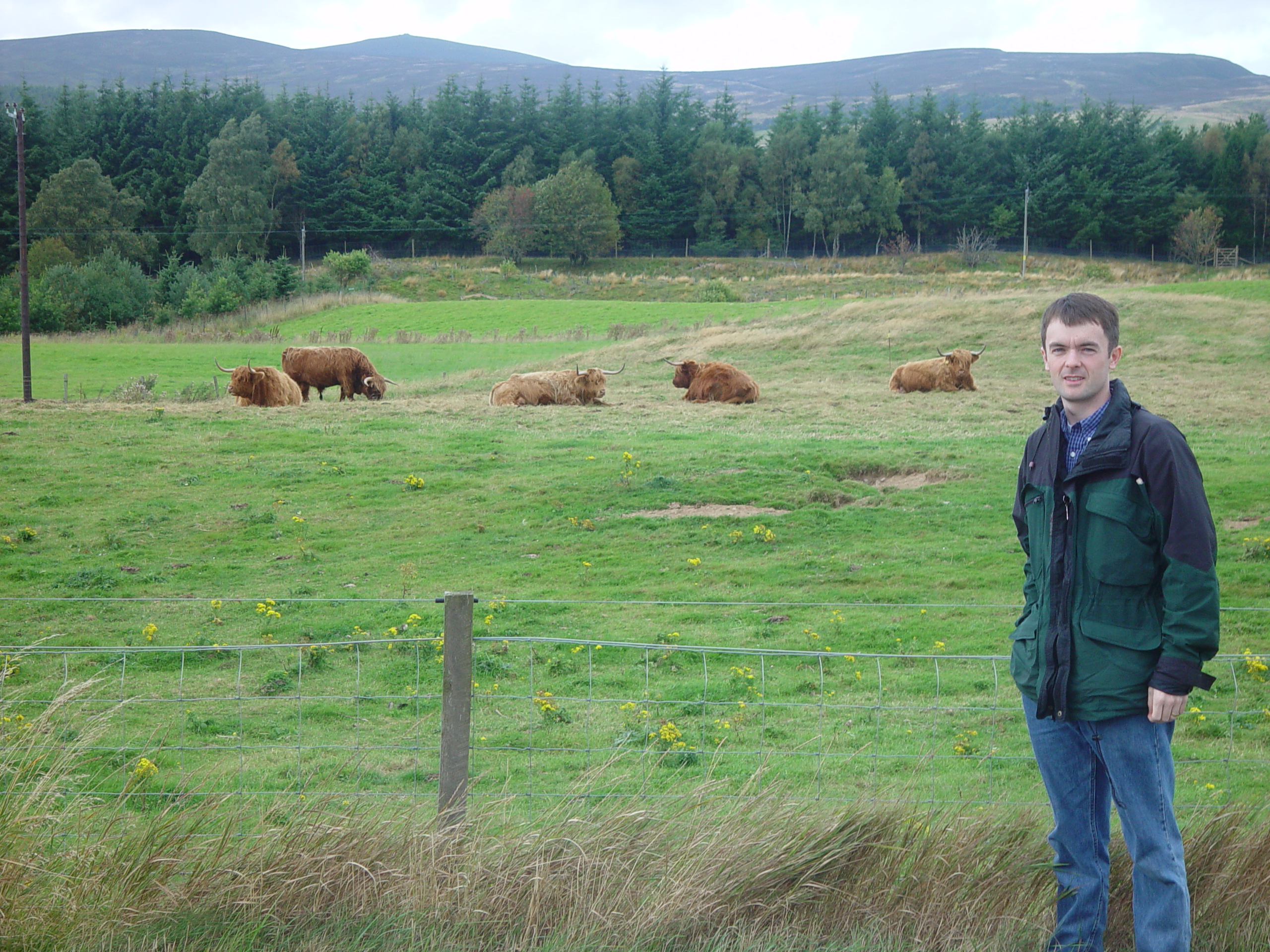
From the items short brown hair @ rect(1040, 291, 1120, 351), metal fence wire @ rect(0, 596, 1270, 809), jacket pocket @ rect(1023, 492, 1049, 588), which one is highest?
short brown hair @ rect(1040, 291, 1120, 351)

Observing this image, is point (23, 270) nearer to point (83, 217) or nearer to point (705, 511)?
point (705, 511)

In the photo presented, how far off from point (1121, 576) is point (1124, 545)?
10 cm

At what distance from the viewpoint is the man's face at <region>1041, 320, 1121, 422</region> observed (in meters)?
3.34

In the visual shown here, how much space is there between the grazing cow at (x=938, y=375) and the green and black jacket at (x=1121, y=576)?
71.9 feet

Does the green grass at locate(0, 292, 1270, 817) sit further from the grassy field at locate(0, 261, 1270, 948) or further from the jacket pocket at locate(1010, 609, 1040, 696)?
the jacket pocket at locate(1010, 609, 1040, 696)

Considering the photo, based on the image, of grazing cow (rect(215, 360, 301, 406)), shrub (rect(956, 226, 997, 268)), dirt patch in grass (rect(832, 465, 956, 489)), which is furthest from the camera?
shrub (rect(956, 226, 997, 268))

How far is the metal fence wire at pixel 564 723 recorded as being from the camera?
190 inches

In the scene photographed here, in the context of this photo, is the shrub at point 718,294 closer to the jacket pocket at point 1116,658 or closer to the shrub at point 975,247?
the shrub at point 975,247

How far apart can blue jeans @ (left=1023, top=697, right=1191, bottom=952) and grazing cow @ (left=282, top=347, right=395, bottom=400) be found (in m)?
25.4

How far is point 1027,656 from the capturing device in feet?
11.0

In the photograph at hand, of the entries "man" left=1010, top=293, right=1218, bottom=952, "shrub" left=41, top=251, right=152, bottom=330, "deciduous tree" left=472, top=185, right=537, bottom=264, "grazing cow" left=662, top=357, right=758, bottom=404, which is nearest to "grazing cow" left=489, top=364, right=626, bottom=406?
"grazing cow" left=662, top=357, right=758, bottom=404

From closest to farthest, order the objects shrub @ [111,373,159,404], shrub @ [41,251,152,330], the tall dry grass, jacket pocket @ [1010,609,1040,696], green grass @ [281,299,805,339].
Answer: jacket pocket @ [1010,609,1040,696] → the tall dry grass → shrub @ [111,373,159,404] → green grass @ [281,299,805,339] → shrub @ [41,251,152,330]

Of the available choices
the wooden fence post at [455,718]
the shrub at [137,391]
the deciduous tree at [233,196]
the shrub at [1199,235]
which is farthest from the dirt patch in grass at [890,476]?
the deciduous tree at [233,196]

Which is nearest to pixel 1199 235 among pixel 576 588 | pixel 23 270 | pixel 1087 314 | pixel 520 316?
pixel 520 316
